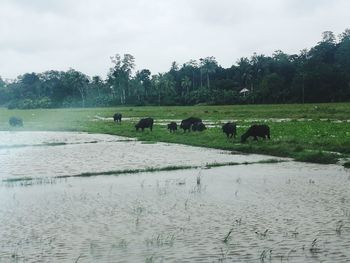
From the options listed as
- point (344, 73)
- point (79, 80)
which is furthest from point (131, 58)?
point (344, 73)

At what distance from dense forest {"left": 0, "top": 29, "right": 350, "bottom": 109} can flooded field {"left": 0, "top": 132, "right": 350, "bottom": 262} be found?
223 feet

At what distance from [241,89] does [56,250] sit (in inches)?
4148

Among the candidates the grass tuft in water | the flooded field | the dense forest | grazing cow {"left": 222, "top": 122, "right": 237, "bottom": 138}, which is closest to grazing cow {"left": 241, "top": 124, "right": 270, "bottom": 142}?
grazing cow {"left": 222, "top": 122, "right": 237, "bottom": 138}

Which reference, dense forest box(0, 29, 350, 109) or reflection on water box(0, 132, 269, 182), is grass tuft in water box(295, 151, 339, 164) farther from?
dense forest box(0, 29, 350, 109)

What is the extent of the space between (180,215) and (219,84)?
352 ft

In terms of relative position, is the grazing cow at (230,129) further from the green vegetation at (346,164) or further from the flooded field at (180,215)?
the green vegetation at (346,164)

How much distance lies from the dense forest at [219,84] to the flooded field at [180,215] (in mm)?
67954

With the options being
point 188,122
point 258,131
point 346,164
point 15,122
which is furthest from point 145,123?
point 346,164

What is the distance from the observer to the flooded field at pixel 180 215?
771 cm

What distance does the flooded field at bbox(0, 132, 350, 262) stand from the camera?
25.3 feet

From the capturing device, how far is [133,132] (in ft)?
122

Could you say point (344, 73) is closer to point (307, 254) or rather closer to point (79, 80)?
point (79, 80)

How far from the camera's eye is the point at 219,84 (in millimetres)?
116438

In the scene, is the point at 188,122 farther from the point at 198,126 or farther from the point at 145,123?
the point at 145,123
